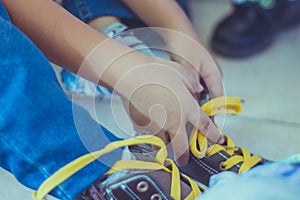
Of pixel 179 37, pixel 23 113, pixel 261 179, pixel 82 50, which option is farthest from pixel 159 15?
pixel 261 179

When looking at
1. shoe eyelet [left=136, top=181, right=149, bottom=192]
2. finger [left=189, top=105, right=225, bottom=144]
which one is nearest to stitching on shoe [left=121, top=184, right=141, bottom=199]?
shoe eyelet [left=136, top=181, right=149, bottom=192]

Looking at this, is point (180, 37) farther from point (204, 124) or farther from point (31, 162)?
point (31, 162)

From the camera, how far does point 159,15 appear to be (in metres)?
0.80

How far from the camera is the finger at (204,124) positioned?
66cm

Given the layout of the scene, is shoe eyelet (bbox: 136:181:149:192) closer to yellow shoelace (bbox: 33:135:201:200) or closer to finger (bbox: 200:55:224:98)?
yellow shoelace (bbox: 33:135:201:200)

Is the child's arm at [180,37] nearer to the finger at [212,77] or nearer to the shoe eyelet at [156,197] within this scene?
the finger at [212,77]

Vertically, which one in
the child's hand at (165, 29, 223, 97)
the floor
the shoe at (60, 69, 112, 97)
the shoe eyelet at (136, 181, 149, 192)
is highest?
the child's hand at (165, 29, 223, 97)

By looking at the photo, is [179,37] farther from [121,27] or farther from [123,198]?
[123,198]

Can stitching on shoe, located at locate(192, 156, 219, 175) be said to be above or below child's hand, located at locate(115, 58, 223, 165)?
below

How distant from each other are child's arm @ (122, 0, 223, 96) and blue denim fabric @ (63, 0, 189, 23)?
2cm

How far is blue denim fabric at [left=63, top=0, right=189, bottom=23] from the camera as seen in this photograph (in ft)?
2.72

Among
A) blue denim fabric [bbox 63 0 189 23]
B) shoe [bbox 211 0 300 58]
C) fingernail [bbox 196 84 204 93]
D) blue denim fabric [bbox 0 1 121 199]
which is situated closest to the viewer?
blue denim fabric [bbox 0 1 121 199]

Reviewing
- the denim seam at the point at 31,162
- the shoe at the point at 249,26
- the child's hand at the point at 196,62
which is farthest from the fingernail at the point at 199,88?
the shoe at the point at 249,26

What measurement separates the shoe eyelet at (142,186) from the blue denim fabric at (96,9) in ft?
1.03
